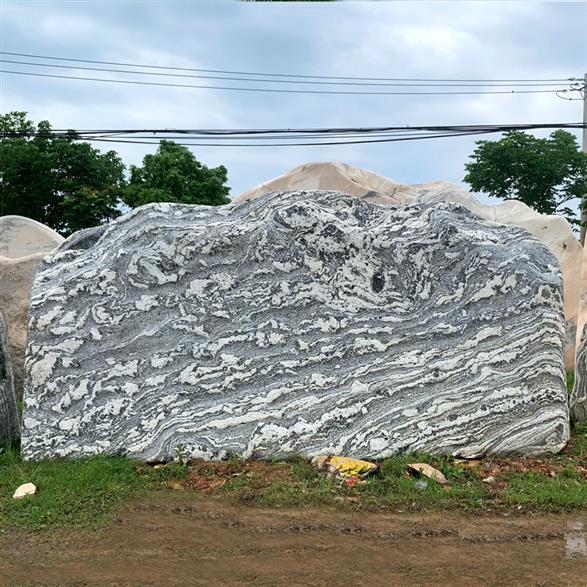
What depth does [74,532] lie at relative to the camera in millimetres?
4527

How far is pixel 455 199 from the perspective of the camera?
9.90 metres

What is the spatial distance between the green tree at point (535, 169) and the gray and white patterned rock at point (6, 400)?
1705 centimetres

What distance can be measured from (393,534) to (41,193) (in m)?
20.7

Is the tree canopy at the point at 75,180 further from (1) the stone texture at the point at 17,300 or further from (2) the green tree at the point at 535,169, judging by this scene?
(1) the stone texture at the point at 17,300

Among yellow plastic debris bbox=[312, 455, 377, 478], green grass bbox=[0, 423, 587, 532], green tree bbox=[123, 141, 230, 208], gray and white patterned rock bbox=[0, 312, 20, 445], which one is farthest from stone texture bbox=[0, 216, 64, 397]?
green tree bbox=[123, 141, 230, 208]

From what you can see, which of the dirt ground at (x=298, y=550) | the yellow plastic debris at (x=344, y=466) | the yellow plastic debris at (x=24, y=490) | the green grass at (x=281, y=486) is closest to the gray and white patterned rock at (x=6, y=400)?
the green grass at (x=281, y=486)

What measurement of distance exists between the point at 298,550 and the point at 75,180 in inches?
794

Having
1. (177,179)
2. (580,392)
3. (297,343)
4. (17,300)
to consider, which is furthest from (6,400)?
(177,179)

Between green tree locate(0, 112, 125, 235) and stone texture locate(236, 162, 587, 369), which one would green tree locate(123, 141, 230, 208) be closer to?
green tree locate(0, 112, 125, 235)

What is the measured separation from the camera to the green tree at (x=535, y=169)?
20344 mm

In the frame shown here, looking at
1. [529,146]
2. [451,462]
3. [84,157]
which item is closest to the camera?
[451,462]

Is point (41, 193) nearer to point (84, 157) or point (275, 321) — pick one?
point (84, 157)

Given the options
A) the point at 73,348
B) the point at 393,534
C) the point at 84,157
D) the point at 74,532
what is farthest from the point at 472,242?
the point at 84,157

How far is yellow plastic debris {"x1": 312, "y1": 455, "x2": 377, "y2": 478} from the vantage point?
211 inches
